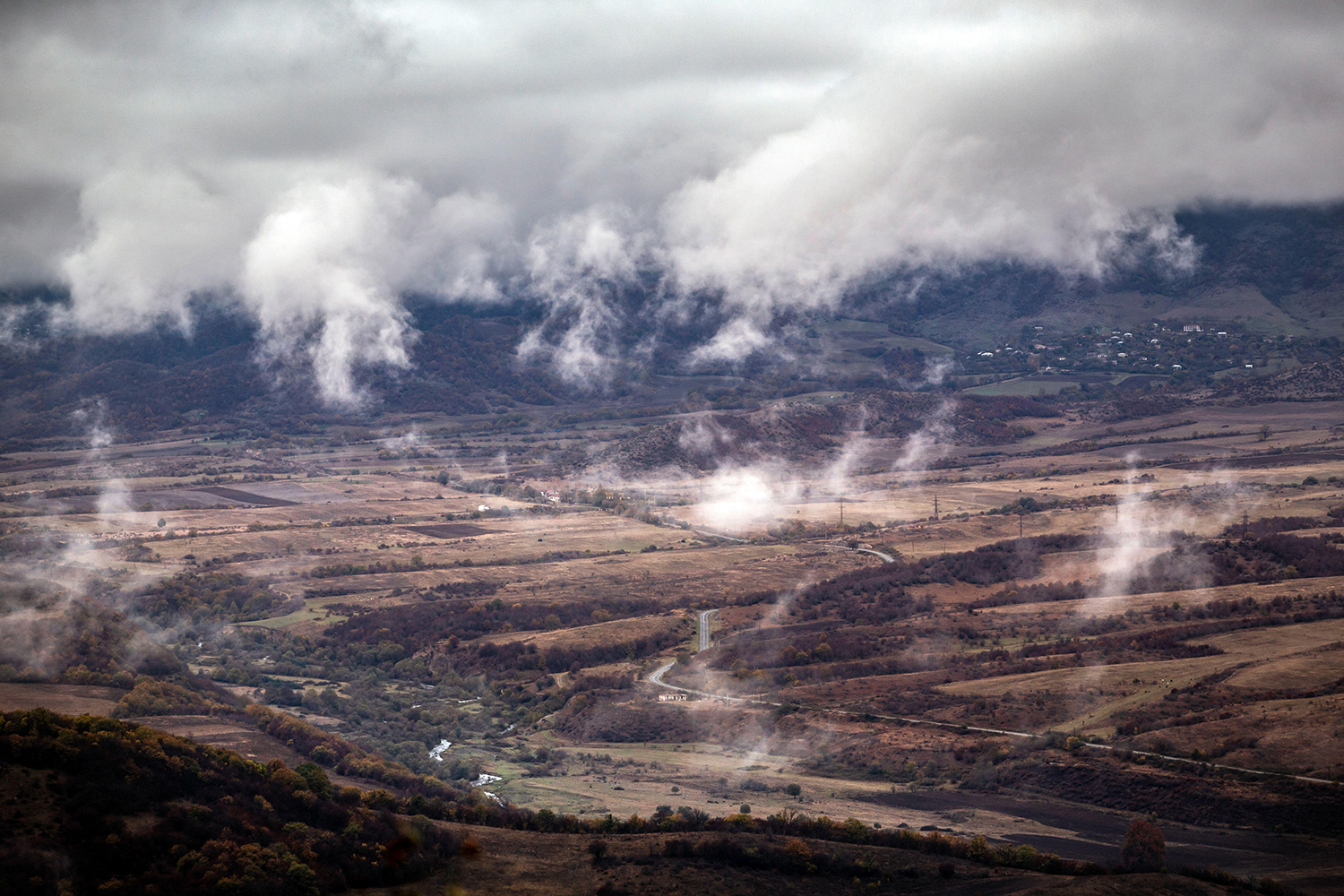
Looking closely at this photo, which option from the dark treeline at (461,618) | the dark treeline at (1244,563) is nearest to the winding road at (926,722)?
the dark treeline at (461,618)

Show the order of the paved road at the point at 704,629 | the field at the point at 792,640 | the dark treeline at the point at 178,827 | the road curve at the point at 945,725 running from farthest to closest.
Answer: the paved road at the point at 704,629 < the field at the point at 792,640 < the road curve at the point at 945,725 < the dark treeline at the point at 178,827

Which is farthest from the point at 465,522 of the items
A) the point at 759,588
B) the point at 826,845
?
the point at 826,845

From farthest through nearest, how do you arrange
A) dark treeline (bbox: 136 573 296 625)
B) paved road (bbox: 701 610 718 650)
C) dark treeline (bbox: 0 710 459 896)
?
1. dark treeline (bbox: 136 573 296 625)
2. paved road (bbox: 701 610 718 650)
3. dark treeline (bbox: 0 710 459 896)

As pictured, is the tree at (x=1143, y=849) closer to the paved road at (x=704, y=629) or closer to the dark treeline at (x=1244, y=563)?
the paved road at (x=704, y=629)

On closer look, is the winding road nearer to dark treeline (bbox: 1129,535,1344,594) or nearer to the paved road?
the paved road

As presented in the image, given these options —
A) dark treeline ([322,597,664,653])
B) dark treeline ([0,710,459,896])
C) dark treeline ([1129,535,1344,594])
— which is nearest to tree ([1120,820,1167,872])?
dark treeline ([0,710,459,896])
